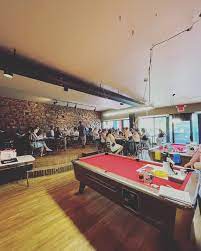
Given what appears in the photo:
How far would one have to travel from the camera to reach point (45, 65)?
9.97ft

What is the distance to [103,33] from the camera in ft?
6.66

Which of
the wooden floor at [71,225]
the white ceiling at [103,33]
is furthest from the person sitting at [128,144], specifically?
the wooden floor at [71,225]

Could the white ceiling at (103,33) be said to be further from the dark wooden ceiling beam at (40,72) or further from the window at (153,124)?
the window at (153,124)

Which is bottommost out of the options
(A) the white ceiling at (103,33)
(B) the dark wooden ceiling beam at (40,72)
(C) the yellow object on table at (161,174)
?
(C) the yellow object on table at (161,174)

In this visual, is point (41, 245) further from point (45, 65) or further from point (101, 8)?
point (45, 65)

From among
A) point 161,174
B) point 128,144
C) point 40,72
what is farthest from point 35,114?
point 161,174

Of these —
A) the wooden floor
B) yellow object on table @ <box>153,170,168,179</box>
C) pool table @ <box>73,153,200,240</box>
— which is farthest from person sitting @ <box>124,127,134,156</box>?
yellow object on table @ <box>153,170,168,179</box>

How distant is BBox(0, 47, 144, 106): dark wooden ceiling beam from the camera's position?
95.2 inches

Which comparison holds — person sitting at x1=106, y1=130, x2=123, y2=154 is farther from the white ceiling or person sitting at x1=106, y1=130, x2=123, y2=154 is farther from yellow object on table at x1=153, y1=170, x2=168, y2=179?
yellow object on table at x1=153, y1=170, x2=168, y2=179

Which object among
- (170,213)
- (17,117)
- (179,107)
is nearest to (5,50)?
(170,213)

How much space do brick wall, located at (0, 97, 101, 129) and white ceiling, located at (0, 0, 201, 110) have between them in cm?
512

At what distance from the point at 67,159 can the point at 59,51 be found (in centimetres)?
397

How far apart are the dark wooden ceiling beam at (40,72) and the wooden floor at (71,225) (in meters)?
2.70

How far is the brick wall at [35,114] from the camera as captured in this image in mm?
6594
